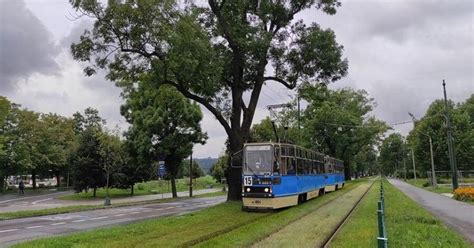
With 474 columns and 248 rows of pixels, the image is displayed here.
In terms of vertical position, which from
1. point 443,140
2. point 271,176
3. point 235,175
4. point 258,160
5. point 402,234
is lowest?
point 402,234

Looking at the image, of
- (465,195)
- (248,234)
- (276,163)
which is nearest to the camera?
(248,234)

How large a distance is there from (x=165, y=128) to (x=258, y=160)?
64.7 ft

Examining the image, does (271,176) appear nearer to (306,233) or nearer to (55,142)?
(306,233)

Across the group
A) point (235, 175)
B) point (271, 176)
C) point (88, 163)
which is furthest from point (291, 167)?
point (88, 163)

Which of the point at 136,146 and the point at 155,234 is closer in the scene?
the point at 155,234

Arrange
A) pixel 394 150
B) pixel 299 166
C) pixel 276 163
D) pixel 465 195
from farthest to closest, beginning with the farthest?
pixel 394 150 → pixel 465 195 → pixel 299 166 → pixel 276 163

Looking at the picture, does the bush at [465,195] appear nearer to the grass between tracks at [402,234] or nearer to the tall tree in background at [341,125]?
the grass between tracks at [402,234]

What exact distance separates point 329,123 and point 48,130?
41369 mm

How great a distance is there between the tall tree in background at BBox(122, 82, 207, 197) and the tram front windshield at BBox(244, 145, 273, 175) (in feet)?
59.9

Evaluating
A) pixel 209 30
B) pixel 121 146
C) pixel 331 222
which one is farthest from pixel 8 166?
pixel 331 222

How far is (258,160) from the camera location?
70.8 ft

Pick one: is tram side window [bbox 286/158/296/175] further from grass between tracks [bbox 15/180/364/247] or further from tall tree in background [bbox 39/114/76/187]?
tall tree in background [bbox 39/114/76/187]

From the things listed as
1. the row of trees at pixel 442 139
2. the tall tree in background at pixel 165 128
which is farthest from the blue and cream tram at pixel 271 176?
the row of trees at pixel 442 139

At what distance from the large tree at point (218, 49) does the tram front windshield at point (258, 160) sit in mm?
793
